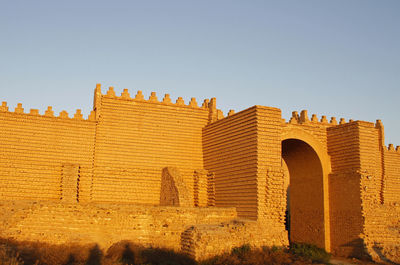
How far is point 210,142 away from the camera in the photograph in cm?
2103

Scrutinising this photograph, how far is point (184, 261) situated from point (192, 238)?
100cm

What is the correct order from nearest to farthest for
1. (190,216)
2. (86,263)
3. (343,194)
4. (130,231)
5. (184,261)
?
(86,263) → (184,261) → (130,231) → (190,216) → (343,194)

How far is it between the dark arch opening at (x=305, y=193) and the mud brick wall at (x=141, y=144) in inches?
190

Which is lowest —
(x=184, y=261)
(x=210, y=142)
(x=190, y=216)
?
(x=184, y=261)

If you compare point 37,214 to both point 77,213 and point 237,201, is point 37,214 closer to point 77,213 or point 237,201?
point 77,213

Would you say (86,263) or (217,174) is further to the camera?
(217,174)

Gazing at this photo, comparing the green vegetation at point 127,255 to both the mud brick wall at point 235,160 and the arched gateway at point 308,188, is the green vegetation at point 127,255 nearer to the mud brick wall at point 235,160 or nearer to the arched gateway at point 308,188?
the mud brick wall at point 235,160

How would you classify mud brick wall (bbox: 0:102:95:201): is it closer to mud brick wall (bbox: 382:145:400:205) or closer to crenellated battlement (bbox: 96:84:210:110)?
crenellated battlement (bbox: 96:84:210:110)

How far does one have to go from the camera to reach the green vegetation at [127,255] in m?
11.8

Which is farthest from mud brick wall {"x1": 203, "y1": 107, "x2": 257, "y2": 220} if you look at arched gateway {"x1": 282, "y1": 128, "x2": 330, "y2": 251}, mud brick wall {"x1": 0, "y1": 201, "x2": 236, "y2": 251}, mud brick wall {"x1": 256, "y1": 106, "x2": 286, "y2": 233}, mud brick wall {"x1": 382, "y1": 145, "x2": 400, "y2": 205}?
mud brick wall {"x1": 382, "y1": 145, "x2": 400, "y2": 205}

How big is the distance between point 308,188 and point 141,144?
28.0 feet

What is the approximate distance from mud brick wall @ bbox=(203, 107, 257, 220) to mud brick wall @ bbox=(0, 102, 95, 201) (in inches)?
231

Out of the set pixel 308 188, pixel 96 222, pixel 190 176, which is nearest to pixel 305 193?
pixel 308 188

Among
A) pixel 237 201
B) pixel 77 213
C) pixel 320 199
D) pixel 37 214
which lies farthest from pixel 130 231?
pixel 320 199
